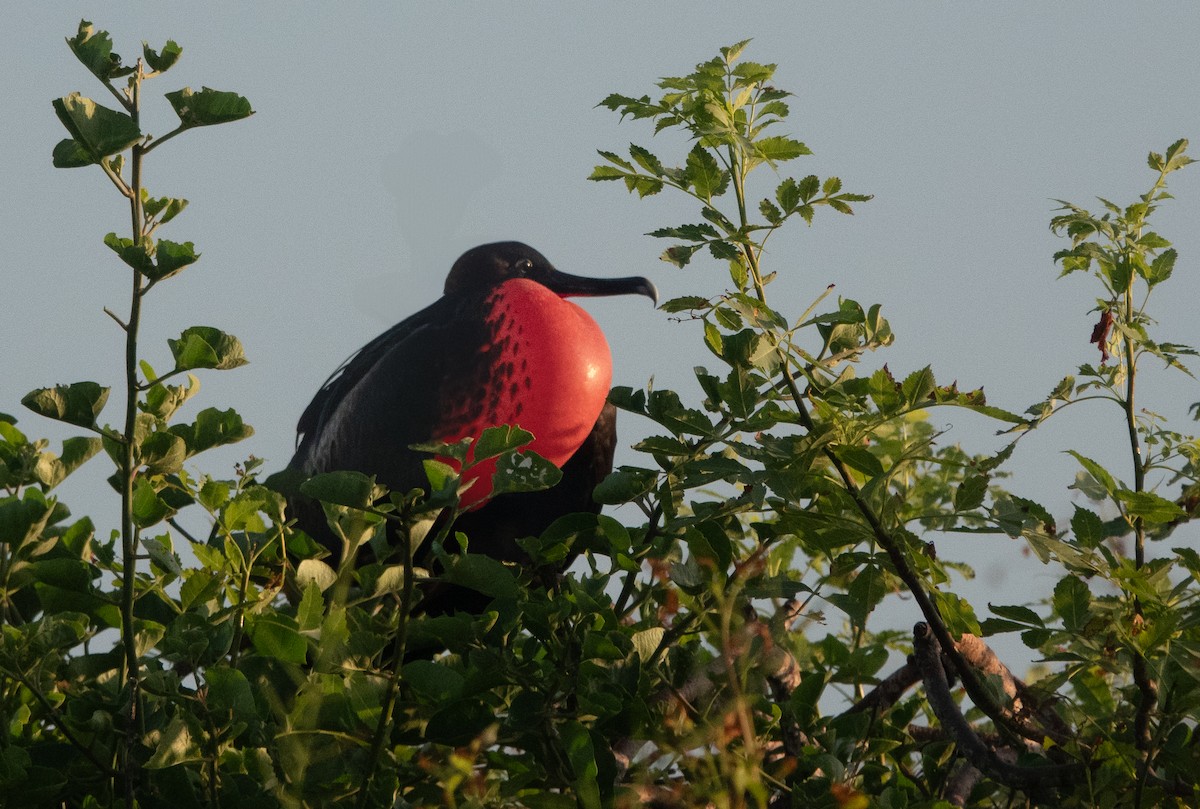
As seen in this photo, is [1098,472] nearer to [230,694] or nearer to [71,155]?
[230,694]

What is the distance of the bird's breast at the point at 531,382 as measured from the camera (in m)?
2.21

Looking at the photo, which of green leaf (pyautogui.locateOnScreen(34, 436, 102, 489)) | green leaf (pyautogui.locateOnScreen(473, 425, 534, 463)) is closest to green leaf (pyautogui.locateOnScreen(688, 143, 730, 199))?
green leaf (pyautogui.locateOnScreen(473, 425, 534, 463))

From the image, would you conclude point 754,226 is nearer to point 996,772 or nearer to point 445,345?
point 996,772

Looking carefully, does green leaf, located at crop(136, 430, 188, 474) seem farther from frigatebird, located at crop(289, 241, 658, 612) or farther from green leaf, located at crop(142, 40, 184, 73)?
frigatebird, located at crop(289, 241, 658, 612)

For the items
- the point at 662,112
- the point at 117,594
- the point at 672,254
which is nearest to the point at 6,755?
the point at 117,594

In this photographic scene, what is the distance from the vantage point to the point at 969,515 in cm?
136

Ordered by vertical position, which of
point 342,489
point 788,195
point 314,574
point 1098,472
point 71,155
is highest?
point 788,195

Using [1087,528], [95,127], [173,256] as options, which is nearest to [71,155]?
[95,127]

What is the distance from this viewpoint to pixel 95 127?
111 centimetres

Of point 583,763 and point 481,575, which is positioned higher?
point 481,575

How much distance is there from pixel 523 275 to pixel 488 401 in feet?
1.36

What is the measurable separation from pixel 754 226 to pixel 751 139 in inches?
6.1

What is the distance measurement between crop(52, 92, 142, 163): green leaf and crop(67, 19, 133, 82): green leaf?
4 cm

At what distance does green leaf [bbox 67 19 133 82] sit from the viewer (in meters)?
1.13
